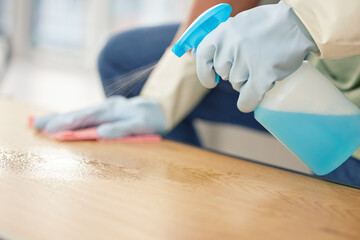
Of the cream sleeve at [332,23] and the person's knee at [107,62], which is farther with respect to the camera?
the person's knee at [107,62]

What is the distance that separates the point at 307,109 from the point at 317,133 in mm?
37

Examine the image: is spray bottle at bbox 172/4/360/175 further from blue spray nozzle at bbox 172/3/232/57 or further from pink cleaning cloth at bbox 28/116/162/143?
pink cleaning cloth at bbox 28/116/162/143

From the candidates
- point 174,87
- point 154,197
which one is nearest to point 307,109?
point 154,197

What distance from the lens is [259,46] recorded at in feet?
1.89

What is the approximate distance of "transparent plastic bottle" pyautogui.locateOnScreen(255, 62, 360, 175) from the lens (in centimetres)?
58

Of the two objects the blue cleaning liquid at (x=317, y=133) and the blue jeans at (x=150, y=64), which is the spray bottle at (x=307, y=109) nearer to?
the blue cleaning liquid at (x=317, y=133)

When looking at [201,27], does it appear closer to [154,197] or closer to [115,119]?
[154,197]

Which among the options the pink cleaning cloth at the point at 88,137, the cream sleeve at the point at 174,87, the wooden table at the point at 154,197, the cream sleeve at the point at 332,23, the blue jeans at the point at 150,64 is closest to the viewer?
the wooden table at the point at 154,197

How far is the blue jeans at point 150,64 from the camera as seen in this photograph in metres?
1.07

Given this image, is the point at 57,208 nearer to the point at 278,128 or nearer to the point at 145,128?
the point at 278,128

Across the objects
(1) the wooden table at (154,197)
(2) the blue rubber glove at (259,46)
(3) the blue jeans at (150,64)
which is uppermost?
(2) the blue rubber glove at (259,46)

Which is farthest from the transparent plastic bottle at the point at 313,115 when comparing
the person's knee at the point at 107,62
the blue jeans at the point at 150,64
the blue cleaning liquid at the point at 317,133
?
the person's knee at the point at 107,62

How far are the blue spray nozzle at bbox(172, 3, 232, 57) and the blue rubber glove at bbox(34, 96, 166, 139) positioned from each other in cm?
29

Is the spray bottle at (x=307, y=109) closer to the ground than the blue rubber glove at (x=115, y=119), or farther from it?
farther from it
